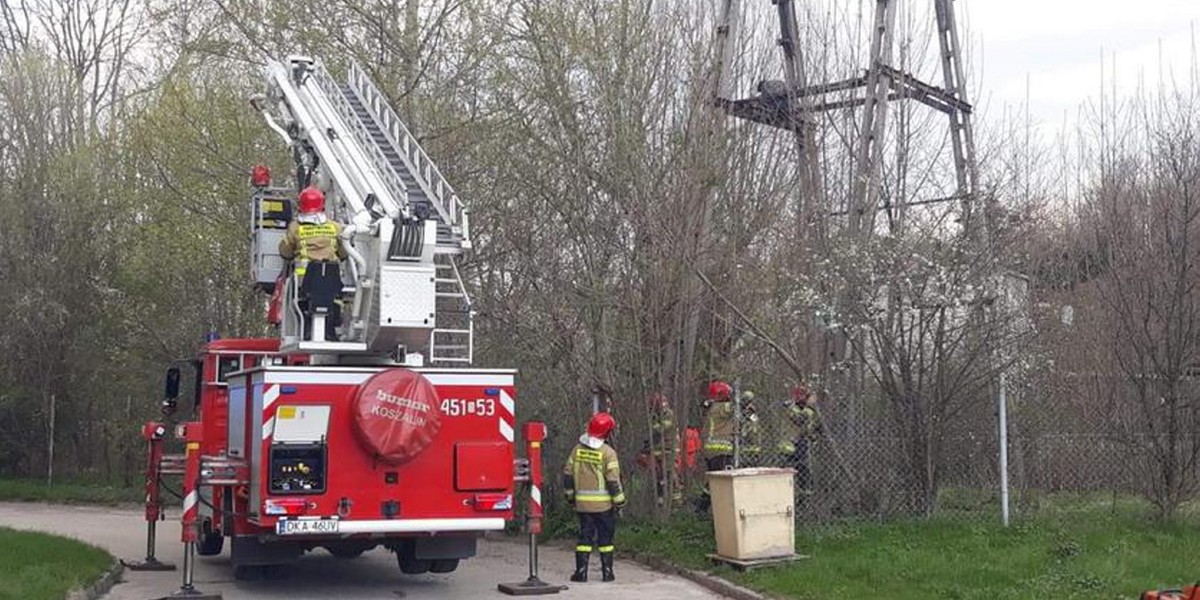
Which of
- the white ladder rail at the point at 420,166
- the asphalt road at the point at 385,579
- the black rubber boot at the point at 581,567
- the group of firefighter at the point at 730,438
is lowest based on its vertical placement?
the asphalt road at the point at 385,579

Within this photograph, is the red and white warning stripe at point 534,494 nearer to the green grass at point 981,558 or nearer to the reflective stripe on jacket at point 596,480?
the reflective stripe on jacket at point 596,480

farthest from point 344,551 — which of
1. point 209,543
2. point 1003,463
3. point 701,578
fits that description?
point 1003,463

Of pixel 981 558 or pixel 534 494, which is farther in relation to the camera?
pixel 534 494

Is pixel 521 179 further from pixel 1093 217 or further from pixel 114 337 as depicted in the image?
pixel 114 337

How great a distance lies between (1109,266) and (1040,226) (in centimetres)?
155

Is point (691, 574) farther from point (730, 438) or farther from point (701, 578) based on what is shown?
point (730, 438)

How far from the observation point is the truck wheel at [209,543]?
1459 centimetres

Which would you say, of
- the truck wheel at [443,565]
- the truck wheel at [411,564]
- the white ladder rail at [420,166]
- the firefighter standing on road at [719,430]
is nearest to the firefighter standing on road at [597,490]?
the truck wheel at [443,565]

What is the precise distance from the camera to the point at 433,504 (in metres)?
12.4

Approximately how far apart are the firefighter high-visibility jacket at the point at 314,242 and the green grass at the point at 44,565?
11.6 ft

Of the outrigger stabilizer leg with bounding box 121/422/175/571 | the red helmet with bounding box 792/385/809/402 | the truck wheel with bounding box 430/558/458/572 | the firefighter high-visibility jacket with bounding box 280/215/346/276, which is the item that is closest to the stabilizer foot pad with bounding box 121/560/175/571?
the outrigger stabilizer leg with bounding box 121/422/175/571

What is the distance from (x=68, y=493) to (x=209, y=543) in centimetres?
1350

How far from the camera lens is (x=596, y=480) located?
543 inches

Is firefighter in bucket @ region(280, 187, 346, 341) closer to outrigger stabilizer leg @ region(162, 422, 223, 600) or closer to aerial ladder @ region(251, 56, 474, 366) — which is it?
aerial ladder @ region(251, 56, 474, 366)
